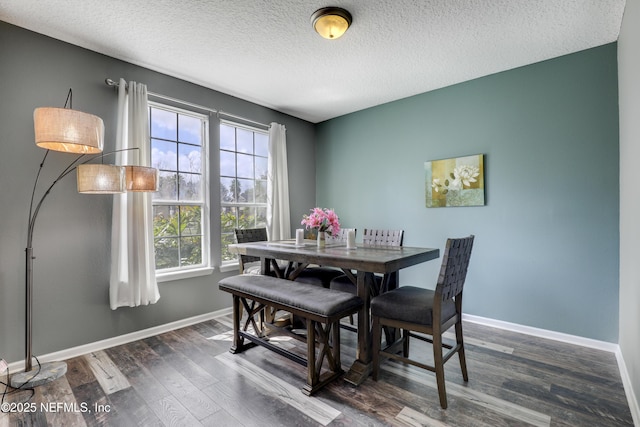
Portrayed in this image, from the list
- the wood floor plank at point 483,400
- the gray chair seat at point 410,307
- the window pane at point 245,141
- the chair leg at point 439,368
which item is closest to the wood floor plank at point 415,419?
the chair leg at point 439,368

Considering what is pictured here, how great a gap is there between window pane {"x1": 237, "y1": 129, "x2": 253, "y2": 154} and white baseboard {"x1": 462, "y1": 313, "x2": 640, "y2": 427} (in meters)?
3.34

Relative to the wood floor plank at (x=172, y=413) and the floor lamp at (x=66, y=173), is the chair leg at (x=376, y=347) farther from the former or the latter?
the floor lamp at (x=66, y=173)

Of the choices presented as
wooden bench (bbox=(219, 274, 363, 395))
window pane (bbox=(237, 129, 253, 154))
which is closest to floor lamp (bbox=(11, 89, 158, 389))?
wooden bench (bbox=(219, 274, 363, 395))

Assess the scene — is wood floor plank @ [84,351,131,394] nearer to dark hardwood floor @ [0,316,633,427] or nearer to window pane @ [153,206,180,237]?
dark hardwood floor @ [0,316,633,427]

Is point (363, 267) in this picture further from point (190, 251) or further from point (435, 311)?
point (190, 251)

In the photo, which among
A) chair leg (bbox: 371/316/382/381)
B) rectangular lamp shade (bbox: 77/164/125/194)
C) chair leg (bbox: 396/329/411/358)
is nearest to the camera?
chair leg (bbox: 371/316/382/381)

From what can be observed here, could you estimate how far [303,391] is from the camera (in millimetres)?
A: 2008

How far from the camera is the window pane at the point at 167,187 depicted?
3219 mm

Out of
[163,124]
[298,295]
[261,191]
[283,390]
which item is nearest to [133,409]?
[283,390]

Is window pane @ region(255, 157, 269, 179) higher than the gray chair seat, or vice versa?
window pane @ region(255, 157, 269, 179)

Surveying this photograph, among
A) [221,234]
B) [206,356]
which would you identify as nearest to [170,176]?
[221,234]

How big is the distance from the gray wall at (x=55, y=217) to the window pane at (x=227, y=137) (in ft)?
2.81

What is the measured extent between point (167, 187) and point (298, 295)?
2058 millimetres

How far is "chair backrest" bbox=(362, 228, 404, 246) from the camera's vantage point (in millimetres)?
3158
